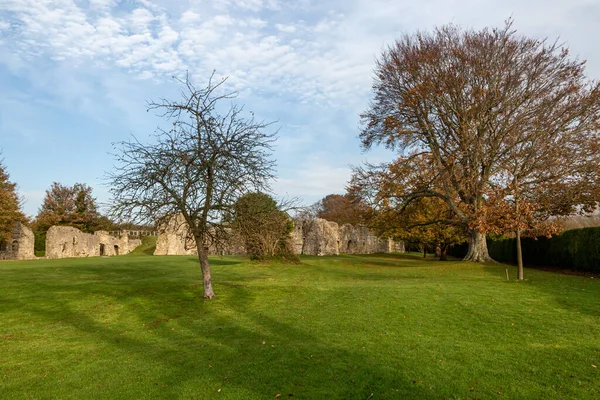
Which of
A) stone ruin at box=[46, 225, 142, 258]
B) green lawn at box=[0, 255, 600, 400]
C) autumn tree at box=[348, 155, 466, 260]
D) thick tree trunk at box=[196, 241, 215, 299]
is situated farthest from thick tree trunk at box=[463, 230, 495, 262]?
stone ruin at box=[46, 225, 142, 258]

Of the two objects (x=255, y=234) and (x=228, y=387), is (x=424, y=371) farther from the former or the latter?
(x=255, y=234)

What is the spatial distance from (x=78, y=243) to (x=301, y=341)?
3597 centimetres

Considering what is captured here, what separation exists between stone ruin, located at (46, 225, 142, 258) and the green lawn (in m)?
22.5

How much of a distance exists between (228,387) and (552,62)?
24.1m

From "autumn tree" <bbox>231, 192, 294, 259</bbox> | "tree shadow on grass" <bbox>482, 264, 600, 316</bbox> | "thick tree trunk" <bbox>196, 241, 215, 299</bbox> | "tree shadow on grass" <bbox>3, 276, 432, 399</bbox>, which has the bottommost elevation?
"tree shadow on grass" <bbox>3, 276, 432, 399</bbox>

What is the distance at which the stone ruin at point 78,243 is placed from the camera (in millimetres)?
35531

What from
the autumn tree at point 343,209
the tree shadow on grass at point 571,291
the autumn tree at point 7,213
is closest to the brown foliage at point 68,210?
the autumn tree at point 7,213

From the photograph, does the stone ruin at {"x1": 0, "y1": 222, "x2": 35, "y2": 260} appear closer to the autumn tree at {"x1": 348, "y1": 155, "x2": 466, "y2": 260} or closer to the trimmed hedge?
the autumn tree at {"x1": 348, "y1": 155, "x2": 466, "y2": 260}

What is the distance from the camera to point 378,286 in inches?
565

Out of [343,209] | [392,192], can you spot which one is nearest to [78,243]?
[392,192]

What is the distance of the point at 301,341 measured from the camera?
8578 mm

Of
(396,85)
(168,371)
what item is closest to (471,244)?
(396,85)

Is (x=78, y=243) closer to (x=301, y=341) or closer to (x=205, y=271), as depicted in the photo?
(x=205, y=271)

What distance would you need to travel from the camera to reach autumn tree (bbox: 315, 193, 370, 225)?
2730cm
